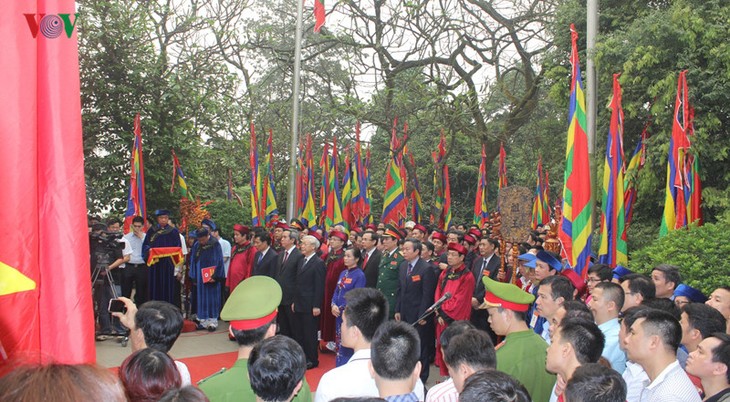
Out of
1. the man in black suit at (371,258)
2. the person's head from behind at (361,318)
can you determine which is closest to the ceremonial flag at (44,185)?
the person's head from behind at (361,318)

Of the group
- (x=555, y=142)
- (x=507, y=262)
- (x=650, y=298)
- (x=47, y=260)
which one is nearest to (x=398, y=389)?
(x=47, y=260)

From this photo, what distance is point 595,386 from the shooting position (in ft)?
8.46

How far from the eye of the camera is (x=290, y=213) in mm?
13984

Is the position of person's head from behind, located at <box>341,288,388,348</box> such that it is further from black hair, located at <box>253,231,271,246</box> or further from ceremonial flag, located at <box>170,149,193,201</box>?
ceremonial flag, located at <box>170,149,193,201</box>

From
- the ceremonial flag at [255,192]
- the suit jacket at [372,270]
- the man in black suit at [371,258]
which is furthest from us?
the ceremonial flag at [255,192]

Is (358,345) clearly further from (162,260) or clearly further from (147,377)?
(162,260)

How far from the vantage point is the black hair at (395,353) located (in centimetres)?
300

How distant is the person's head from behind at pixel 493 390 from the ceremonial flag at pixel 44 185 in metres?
1.26

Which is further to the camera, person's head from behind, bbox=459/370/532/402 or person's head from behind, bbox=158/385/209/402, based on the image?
person's head from behind, bbox=459/370/532/402

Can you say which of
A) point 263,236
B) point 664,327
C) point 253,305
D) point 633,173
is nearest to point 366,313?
point 253,305

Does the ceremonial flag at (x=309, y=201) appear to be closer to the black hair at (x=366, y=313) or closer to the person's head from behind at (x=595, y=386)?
the black hair at (x=366, y=313)

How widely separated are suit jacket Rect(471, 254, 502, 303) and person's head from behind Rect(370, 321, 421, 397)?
180 inches

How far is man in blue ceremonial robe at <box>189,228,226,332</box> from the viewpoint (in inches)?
400

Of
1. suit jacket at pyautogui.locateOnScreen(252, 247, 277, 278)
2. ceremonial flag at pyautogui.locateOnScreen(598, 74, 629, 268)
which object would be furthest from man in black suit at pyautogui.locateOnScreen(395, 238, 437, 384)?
suit jacket at pyautogui.locateOnScreen(252, 247, 277, 278)
